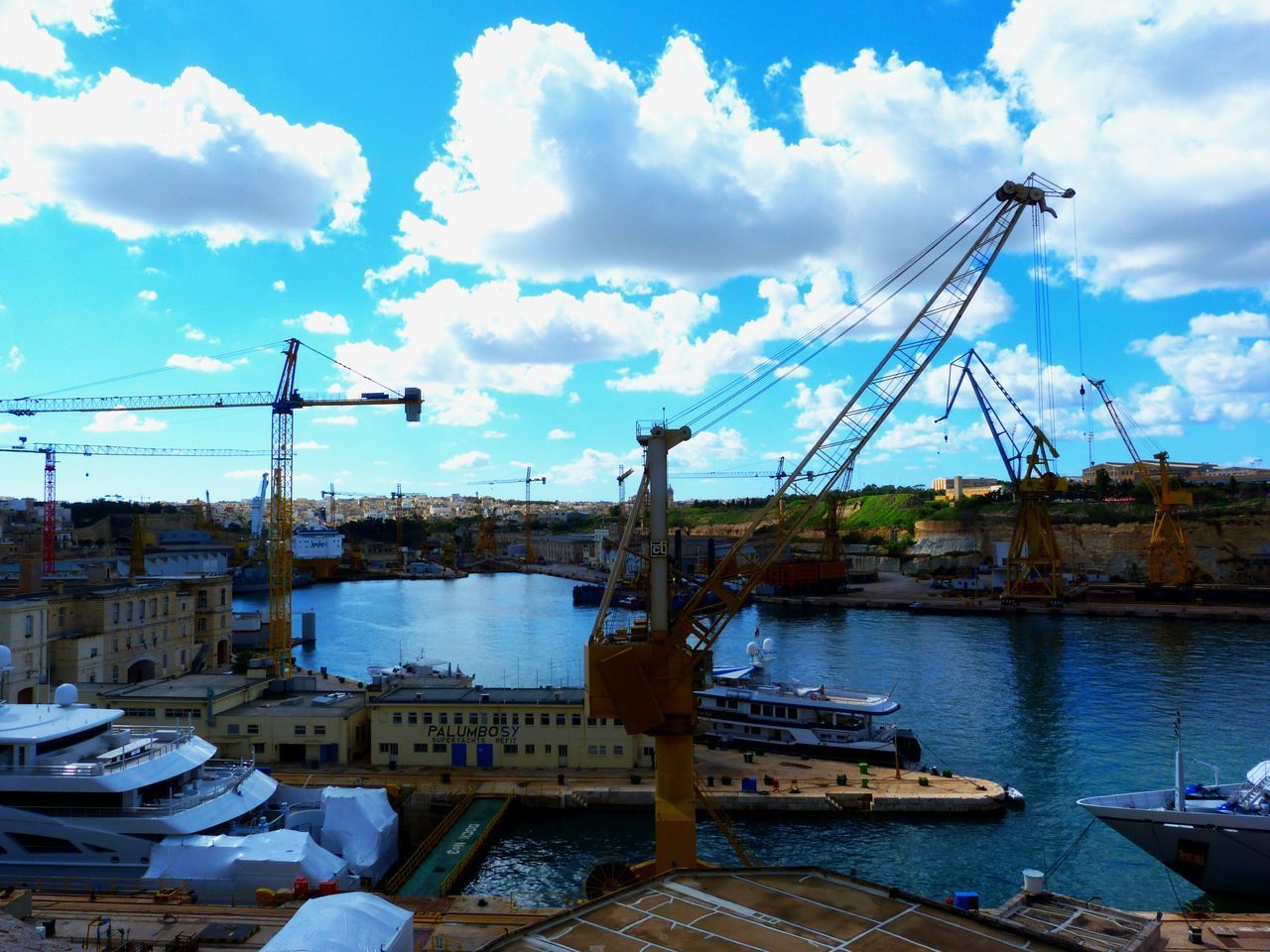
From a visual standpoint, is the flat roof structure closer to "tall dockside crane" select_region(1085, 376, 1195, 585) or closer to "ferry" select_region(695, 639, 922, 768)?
"ferry" select_region(695, 639, 922, 768)

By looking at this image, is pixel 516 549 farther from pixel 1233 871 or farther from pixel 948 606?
pixel 1233 871

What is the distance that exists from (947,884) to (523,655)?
40.1m

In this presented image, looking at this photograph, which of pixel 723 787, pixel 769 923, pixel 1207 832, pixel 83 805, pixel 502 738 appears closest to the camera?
pixel 769 923

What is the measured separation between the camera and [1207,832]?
19.3 meters

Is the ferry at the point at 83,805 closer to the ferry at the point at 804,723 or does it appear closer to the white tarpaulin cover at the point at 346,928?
the white tarpaulin cover at the point at 346,928

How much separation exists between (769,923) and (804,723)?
→ 2359cm

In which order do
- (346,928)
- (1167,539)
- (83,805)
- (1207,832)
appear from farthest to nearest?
(1167,539)
(1207,832)
(83,805)
(346,928)

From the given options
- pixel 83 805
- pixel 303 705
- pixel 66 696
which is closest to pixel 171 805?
pixel 83 805

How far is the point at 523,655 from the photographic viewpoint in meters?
57.0

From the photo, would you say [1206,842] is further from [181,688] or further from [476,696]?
[181,688]

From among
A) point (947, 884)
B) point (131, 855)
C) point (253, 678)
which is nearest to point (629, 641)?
point (947, 884)

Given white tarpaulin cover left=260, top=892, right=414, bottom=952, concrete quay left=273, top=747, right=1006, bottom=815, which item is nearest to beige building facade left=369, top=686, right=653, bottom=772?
concrete quay left=273, top=747, right=1006, bottom=815

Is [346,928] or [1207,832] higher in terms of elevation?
[346,928]

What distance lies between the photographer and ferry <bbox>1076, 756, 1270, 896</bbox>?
19.1 m
